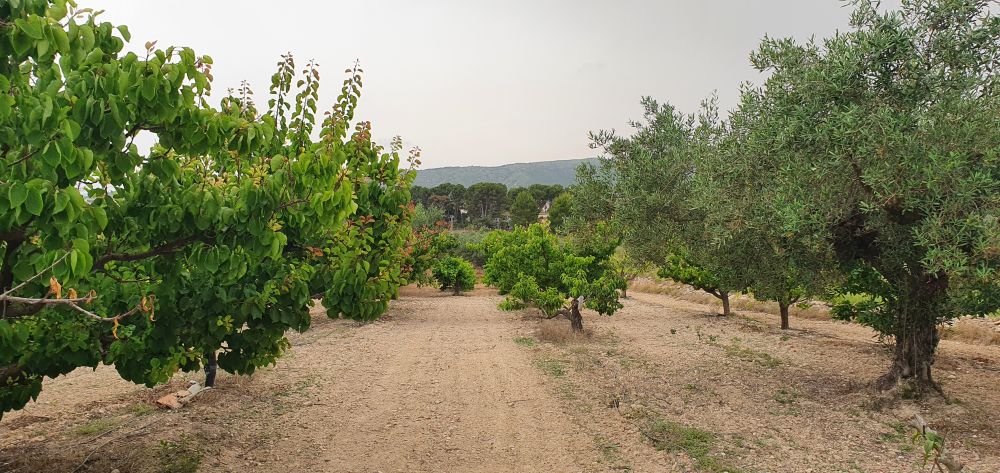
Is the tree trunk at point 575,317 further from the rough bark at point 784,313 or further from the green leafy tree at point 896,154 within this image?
the green leafy tree at point 896,154

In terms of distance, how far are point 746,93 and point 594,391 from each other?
6.87m

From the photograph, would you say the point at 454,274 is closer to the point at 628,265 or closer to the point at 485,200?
the point at 628,265

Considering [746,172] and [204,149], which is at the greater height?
[746,172]

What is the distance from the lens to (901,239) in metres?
9.37

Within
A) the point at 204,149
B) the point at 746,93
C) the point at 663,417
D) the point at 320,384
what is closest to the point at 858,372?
the point at 663,417

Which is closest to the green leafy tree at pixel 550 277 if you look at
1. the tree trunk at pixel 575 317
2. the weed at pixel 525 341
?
the tree trunk at pixel 575 317

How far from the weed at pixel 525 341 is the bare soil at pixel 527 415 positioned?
2.53 ft

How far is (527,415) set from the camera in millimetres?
10586

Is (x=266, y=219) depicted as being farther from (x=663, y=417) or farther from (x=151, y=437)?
(x=663, y=417)

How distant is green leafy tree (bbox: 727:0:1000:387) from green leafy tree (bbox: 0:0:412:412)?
6.51m

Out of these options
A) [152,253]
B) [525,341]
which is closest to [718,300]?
[525,341]

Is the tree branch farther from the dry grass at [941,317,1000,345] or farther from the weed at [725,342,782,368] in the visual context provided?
the dry grass at [941,317,1000,345]

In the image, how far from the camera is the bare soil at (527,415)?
817cm

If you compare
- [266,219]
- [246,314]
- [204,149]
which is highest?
[204,149]
